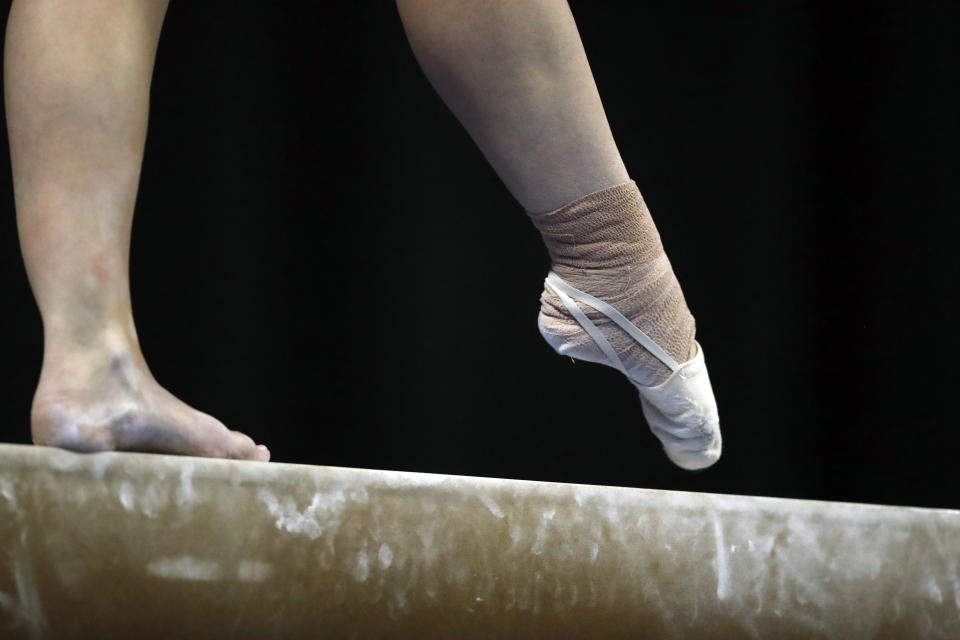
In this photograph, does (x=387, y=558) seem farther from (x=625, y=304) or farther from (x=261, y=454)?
(x=625, y=304)

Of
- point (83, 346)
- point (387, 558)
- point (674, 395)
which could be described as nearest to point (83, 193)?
point (83, 346)

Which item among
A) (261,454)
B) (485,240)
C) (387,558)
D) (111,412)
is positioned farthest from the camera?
(485,240)

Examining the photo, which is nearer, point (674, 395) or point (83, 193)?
point (83, 193)

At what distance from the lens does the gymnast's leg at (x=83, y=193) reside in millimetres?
786

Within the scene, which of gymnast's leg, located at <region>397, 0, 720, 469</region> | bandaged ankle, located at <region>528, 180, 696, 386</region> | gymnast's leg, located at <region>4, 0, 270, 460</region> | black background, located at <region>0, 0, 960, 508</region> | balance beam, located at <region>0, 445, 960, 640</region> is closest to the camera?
balance beam, located at <region>0, 445, 960, 640</region>

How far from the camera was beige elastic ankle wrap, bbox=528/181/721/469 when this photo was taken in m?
1.03

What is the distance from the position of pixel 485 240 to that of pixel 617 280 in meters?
0.85

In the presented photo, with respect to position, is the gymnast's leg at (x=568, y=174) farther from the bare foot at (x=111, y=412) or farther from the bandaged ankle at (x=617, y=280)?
the bare foot at (x=111, y=412)

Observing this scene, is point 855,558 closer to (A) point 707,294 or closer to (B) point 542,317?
(B) point 542,317

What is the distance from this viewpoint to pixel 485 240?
192cm

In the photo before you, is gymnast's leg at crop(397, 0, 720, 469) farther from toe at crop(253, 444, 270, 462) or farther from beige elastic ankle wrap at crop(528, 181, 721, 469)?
toe at crop(253, 444, 270, 462)

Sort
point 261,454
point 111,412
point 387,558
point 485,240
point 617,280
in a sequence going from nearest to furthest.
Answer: point 387,558 < point 111,412 < point 261,454 < point 617,280 < point 485,240

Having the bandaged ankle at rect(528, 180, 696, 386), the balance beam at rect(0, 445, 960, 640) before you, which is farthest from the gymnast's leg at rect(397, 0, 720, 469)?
the balance beam at rect(0, 445, 960, 640)

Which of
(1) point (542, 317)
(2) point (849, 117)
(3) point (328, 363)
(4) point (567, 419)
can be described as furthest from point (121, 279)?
(2) point (849, 117)
